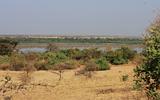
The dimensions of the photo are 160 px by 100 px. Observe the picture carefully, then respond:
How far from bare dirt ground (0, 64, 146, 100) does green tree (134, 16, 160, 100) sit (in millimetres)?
3426

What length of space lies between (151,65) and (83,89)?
8.14 meters

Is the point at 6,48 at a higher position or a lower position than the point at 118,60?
higher

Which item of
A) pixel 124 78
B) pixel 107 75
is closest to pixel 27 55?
pixel 107 75

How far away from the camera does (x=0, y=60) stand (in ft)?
124

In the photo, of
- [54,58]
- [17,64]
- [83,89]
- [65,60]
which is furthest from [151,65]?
[54,58]

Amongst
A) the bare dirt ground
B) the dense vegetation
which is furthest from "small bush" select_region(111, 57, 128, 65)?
the bare dirt ground

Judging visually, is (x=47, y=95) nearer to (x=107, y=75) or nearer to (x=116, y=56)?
(x=107, y=75)

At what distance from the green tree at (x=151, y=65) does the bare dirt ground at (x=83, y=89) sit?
3.43m

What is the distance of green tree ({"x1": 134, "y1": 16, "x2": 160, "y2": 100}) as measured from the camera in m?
13.8

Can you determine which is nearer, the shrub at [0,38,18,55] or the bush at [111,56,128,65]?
the bush at [111,56,128,65]

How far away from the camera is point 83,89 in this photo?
72.1 ft

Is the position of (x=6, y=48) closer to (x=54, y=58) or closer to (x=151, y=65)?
(x=54, y=58)

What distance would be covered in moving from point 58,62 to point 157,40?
73.2 ft

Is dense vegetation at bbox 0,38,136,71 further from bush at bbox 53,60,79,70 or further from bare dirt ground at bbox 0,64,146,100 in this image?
bare dirt ground at bbox 0,64,146,100
